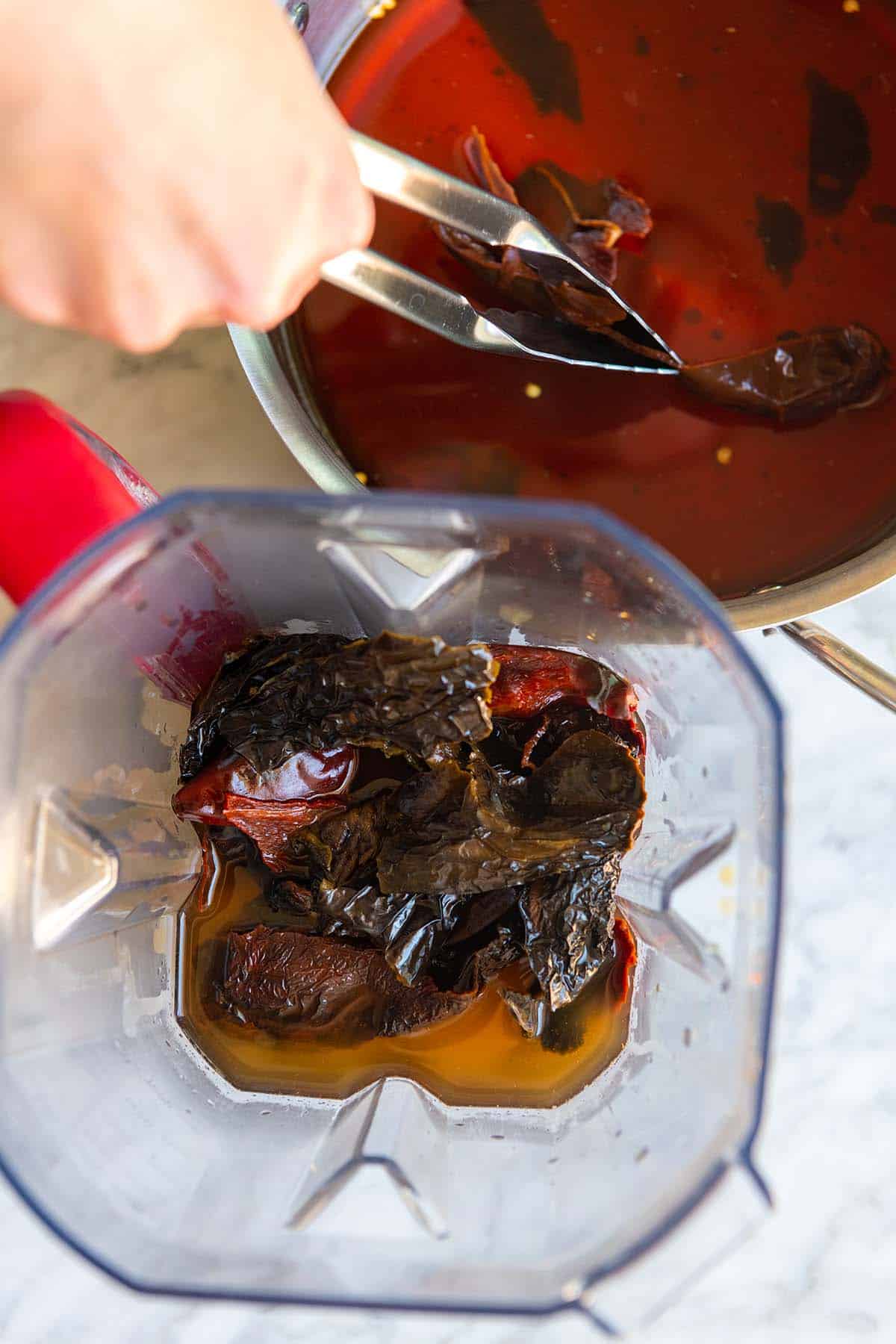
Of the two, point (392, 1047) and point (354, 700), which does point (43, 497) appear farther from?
point (392, 1047)

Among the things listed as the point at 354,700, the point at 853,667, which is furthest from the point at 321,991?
the point at 853,667

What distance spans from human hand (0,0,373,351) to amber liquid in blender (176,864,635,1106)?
36 cm

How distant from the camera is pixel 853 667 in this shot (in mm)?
798

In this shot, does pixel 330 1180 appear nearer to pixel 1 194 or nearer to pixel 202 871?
pixel 202 871

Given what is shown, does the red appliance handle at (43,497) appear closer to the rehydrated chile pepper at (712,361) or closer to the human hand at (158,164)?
the human hand at (158,164)

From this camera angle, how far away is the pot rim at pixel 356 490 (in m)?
0.73

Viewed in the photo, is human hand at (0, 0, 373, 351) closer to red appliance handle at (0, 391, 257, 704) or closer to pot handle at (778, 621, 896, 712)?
red appliance handle at (0, 391, 257, 704)

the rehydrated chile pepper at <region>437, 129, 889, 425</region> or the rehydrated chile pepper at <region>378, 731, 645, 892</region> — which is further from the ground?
the rehydrated chile pepper at <region>437, 129, 889, 425</region>

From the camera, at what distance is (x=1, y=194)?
1.42 ft

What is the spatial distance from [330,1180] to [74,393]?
0.62 m

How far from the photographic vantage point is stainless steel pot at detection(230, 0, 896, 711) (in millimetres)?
732

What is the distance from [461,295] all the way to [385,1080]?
0.52 meters

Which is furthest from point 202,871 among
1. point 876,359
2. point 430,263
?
point 876,359

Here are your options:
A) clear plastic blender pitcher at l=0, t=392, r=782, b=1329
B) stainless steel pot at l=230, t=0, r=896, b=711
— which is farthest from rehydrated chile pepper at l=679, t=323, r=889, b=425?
clear plastic blender pitcher at l=0, t=392, r=782, b=1329
